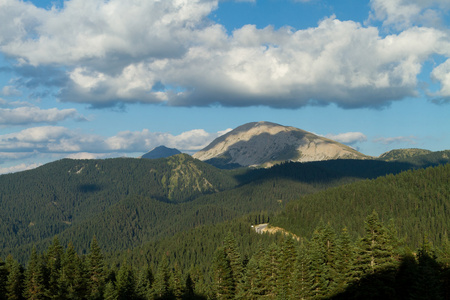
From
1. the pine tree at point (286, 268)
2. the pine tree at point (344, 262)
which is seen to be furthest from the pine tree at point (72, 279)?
the pine tree at point (344, 262)

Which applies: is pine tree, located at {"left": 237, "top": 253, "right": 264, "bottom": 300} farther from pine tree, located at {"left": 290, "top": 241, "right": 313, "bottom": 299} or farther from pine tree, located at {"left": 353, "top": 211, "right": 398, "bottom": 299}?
pine tree, located at {"left": 353, "top": 211, "right": 398, "bottom": 299}

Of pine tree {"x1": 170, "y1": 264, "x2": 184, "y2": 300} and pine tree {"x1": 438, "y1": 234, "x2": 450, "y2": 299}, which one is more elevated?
pine tree {"x1": 438, "y1": 234, "x2": 450, "y2": 299}

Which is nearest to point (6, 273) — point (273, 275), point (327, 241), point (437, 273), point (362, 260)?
point (273, 275)

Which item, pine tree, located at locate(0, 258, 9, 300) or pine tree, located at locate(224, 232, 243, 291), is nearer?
pine tree, located at locate(0, 258, 9, 300)

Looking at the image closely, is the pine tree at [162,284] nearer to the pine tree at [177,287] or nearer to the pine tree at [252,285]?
the pine tree at [177,287]

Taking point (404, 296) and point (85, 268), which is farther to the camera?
point (85, 268)

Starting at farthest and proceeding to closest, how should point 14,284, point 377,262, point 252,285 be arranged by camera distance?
1. point 14,284
2. point 252,285
3. point 377,262

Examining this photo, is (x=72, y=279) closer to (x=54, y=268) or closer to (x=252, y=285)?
(x=54, y=268)

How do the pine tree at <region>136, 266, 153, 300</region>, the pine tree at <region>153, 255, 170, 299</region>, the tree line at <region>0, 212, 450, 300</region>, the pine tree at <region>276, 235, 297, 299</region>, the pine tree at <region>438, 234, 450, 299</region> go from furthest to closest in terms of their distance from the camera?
1. the pine tree at <region>153, 255, 170, 299</region>
2. the pine tree at <region>136, 266, 153, 300</region>
3. the pine tree at <region>276, 235, 297, 299</region>
4. the pine tree at <region>438, 234, 450, 299</region>
5. the tree line at <region>0, 212, 450, 300</region>

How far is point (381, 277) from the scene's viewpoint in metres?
46.2

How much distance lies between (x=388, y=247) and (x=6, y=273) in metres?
82.5

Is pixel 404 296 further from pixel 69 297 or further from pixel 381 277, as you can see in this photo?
pixel 69 297

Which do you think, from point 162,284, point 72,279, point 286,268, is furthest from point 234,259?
point 72,279

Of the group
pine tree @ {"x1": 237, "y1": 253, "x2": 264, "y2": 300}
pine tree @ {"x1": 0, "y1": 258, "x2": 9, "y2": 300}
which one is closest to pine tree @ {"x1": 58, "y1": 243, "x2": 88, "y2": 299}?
pine tree @ {"x1": 0, "y1": 258, "x2": 9, "y2": 300}
